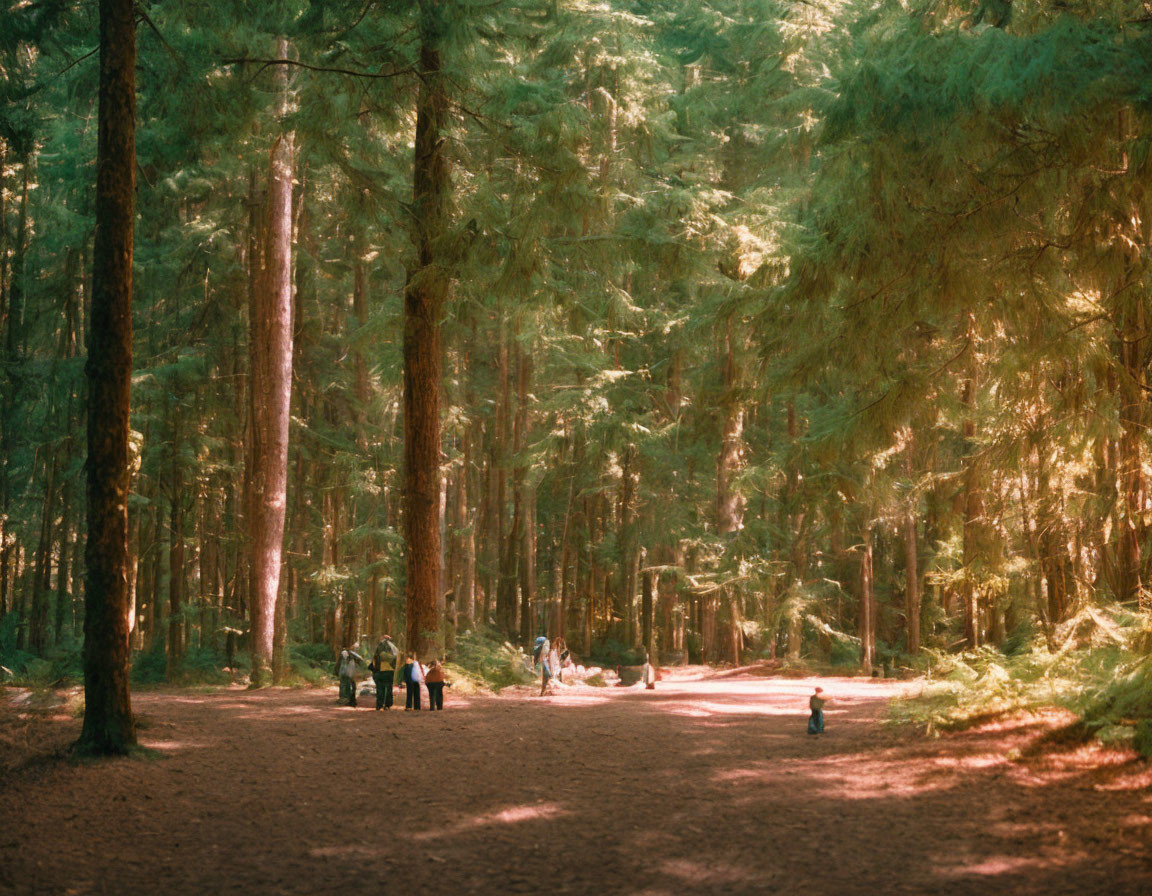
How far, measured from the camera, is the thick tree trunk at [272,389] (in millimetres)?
17469

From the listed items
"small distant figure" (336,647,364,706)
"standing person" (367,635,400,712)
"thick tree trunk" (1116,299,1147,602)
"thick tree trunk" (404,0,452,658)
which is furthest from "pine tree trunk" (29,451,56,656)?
"thick tree trunk" (1116,299,1147,602)

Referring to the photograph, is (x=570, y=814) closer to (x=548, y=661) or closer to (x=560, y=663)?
(x=548, y=661)

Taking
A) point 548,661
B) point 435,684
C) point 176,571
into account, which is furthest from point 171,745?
point 176,571

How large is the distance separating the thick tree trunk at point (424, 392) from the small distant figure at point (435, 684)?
1.27m

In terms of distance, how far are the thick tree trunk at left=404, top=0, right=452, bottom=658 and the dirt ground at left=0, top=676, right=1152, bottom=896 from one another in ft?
13.1

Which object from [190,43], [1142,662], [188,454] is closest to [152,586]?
[188,454]

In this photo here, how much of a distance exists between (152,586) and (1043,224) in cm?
2501

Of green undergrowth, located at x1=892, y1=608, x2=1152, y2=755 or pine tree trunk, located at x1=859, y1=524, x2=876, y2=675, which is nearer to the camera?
green undergrowth, located at x1=892, y1=608, x2=1152, y2=755

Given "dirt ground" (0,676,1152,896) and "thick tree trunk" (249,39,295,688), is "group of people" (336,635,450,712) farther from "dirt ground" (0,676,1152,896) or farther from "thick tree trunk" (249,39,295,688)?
"thick tree trunk" (249,39,295,688)

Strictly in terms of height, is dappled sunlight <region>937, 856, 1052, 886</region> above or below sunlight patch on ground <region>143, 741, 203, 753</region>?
above

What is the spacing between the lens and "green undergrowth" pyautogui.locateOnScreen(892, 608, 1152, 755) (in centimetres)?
828

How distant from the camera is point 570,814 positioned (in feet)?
24.6

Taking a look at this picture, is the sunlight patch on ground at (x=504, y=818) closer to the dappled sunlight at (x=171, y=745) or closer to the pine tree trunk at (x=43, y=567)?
the dappled sunlight at (x=171, y=745)

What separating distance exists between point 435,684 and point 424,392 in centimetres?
467
